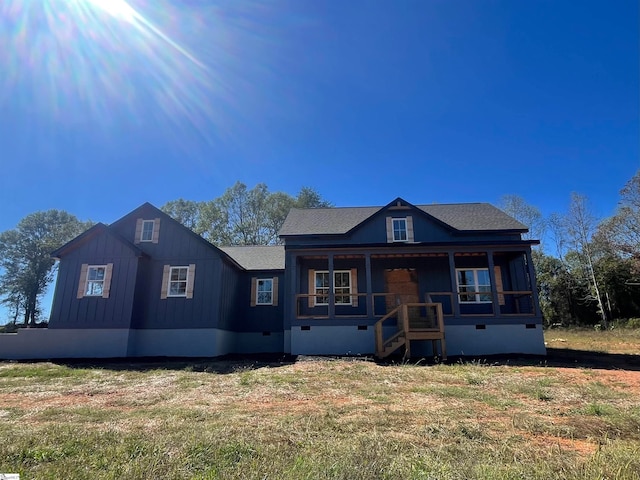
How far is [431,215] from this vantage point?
16141mm

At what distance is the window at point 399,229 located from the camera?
16008 mm

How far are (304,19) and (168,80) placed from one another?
197 inches

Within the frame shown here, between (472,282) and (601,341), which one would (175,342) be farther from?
(601,341)

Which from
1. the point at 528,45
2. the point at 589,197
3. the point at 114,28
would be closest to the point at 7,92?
the point at 114,28

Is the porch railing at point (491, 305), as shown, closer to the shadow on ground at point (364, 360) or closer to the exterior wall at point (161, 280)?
the shadow on ground at point (364, 360)

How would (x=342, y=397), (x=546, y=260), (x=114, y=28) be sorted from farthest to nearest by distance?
(x=546, y=260), (x=114, y=28), (x=342, y=397)

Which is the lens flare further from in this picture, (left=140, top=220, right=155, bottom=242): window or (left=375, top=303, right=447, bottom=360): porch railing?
(left=375, top=303, right=447, bottom=360): porch railing

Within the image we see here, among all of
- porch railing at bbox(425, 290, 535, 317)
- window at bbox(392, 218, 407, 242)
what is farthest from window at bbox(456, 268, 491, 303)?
window at bbox(392, 218, 407, 242)

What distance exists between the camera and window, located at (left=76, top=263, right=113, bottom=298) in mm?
14398

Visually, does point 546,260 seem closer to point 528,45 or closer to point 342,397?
point 528,45

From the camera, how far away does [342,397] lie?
6797mm

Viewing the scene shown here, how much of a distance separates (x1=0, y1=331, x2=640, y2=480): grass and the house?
13.0ft

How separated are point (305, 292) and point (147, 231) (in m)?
7.62

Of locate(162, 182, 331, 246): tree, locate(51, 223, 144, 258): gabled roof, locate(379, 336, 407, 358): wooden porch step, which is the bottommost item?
locate(379, 336, 407, 358): wooden porch step
